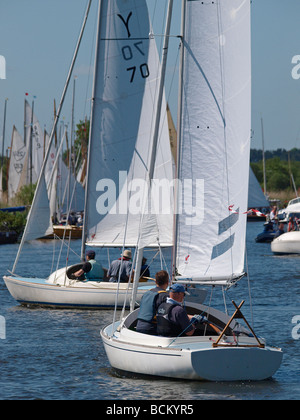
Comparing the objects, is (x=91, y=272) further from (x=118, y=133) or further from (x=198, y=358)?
(x=198, y=358)

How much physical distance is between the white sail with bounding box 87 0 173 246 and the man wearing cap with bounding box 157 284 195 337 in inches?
480

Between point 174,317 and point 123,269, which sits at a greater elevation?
point 174,317

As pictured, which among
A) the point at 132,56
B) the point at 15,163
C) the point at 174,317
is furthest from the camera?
the point at 15,163

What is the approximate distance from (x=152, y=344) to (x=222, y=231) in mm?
2998

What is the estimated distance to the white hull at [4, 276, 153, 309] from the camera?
2558cm

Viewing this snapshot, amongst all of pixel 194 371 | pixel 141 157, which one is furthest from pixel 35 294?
pixel 194 371

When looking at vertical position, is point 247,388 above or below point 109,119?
below

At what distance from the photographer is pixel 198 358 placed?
49.1 feet

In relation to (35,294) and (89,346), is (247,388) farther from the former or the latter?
(35,294)

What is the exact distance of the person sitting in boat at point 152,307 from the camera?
16062 mm

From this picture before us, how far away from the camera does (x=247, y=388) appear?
15297 mm

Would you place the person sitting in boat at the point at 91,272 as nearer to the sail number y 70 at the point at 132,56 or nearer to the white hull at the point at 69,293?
the white hull at the point at 69,293

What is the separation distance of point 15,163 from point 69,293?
7350 cm

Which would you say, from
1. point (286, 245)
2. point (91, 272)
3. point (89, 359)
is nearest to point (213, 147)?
point (89, 359)
